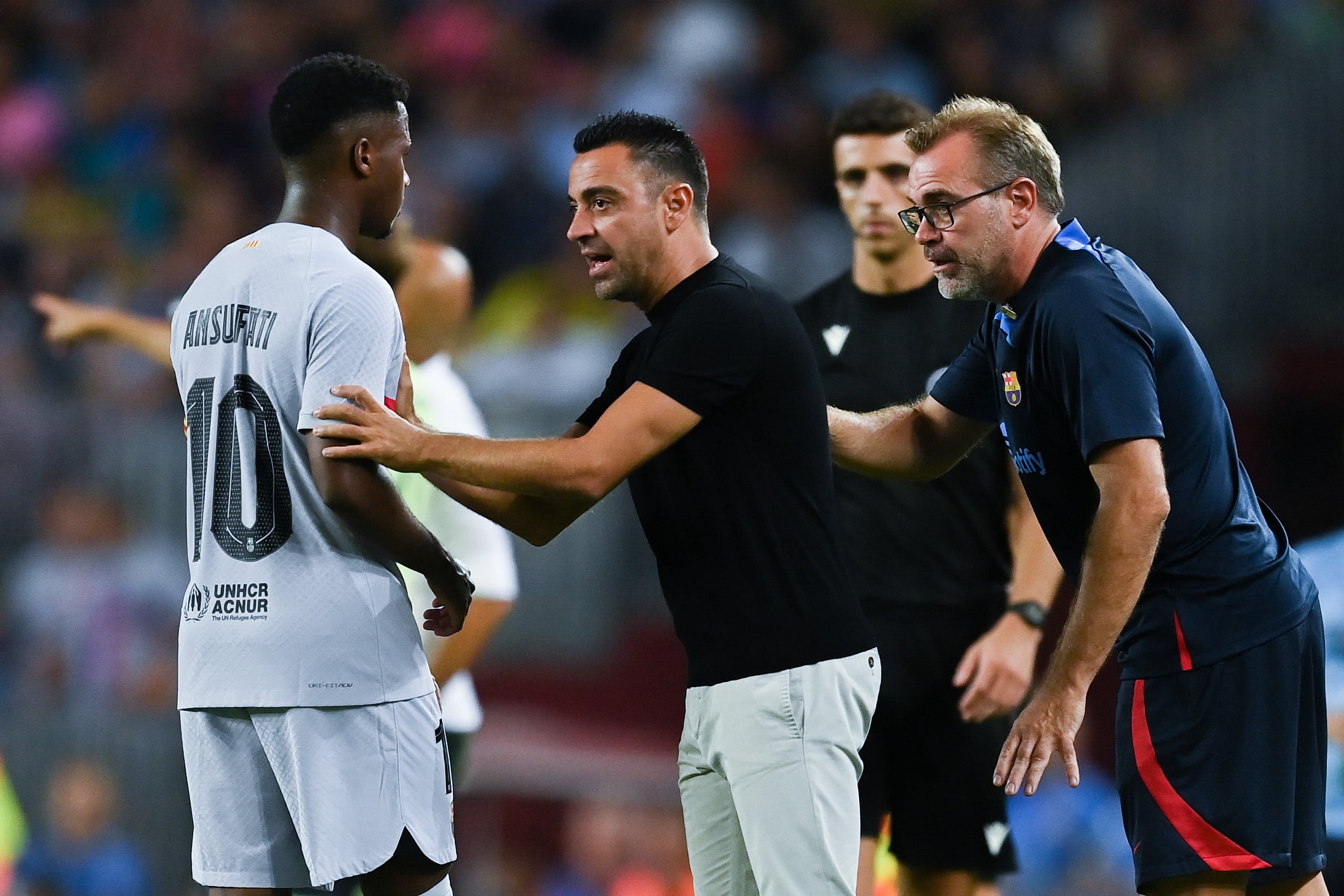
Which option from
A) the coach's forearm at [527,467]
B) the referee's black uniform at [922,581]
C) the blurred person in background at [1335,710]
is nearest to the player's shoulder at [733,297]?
the coach's forearm at [527,467]

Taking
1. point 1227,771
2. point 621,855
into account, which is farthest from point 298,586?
point 621,855

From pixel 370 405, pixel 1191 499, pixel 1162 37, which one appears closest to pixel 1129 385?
pixel 1191 499

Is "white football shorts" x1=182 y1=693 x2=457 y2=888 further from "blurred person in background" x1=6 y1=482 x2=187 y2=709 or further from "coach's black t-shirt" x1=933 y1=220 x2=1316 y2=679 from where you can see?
"blurred person in background" x1=6 y1=482 x2=187 y2=709

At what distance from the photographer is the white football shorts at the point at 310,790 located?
278 centimetres

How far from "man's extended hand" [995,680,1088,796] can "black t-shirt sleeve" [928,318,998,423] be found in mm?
892

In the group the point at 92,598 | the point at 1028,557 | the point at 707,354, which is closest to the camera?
the point at 707,354

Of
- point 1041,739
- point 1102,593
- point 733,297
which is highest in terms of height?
point 733,297

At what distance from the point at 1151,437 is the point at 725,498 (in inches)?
32.3

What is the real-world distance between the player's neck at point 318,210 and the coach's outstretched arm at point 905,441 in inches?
51.7

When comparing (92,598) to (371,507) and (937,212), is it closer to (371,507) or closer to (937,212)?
(371,507)

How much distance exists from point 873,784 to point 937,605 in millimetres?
515

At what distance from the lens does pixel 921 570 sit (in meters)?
4.22

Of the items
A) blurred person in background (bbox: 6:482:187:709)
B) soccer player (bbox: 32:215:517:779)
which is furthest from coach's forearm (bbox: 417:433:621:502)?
blurred person in background (bbox: 6:482:187:709)

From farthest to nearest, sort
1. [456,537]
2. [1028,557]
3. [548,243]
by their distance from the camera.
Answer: [548,243] → [456,537] → [1028,557]
